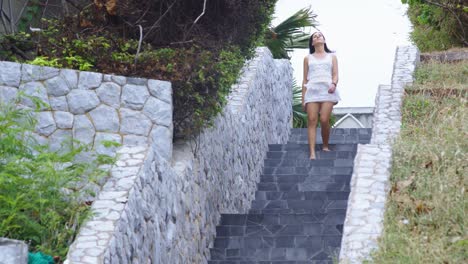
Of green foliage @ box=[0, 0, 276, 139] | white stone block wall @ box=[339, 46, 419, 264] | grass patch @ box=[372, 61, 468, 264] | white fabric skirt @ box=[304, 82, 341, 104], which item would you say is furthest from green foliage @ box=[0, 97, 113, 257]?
white fabric skirt @ box=[304, 82, 341, 104]

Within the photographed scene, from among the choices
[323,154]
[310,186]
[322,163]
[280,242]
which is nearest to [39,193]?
[280,242]

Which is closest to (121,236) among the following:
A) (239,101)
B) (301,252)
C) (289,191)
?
(301,252)

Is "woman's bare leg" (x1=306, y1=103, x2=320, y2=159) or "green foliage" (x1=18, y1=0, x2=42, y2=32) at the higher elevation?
"green foliage" (x1=18, y1=0, x2=42, y2=32)

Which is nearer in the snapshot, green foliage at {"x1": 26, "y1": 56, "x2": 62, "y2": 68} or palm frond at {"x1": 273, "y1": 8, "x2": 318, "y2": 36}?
green foliage at {"x1": 26, "y1": 56, "x2": 62, "y2": 68}

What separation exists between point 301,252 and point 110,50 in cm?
290

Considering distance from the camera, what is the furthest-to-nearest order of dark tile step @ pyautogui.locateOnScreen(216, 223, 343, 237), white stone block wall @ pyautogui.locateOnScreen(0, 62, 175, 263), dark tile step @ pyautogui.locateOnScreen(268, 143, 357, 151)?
dark tile step @ pyautogui.locateOnScreen(268, 143, 357, 151) → dark tile step @ pyautogui.locateOnScreen(216, 223, 343, 237) → white stone block wall @ pyautogui.locateOnScreen(0, 62, 175, 263)

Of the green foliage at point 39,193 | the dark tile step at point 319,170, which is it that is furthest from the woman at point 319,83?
the green foliage at point 39,193

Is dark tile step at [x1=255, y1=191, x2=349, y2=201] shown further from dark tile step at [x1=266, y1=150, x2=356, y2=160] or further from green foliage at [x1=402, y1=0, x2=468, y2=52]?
green foliage at [x1=402, y1=0, x2=468, y2=52]

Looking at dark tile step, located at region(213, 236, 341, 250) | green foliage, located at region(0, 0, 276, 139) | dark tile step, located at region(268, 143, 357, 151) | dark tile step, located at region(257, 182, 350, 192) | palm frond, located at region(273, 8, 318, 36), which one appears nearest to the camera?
green foliage, located at region(0, 0, 276, 139)

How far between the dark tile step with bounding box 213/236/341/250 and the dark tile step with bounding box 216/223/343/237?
175mm

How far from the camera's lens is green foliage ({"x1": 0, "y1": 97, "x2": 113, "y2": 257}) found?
951cm

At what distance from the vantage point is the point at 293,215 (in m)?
13.6

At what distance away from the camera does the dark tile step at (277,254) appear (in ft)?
41.1

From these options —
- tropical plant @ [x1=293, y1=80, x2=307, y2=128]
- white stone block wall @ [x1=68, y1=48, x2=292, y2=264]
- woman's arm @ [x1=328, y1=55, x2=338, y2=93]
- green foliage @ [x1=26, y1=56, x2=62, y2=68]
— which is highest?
green foliage @ [x1=26, y1=56, x2=62, y2=68]
